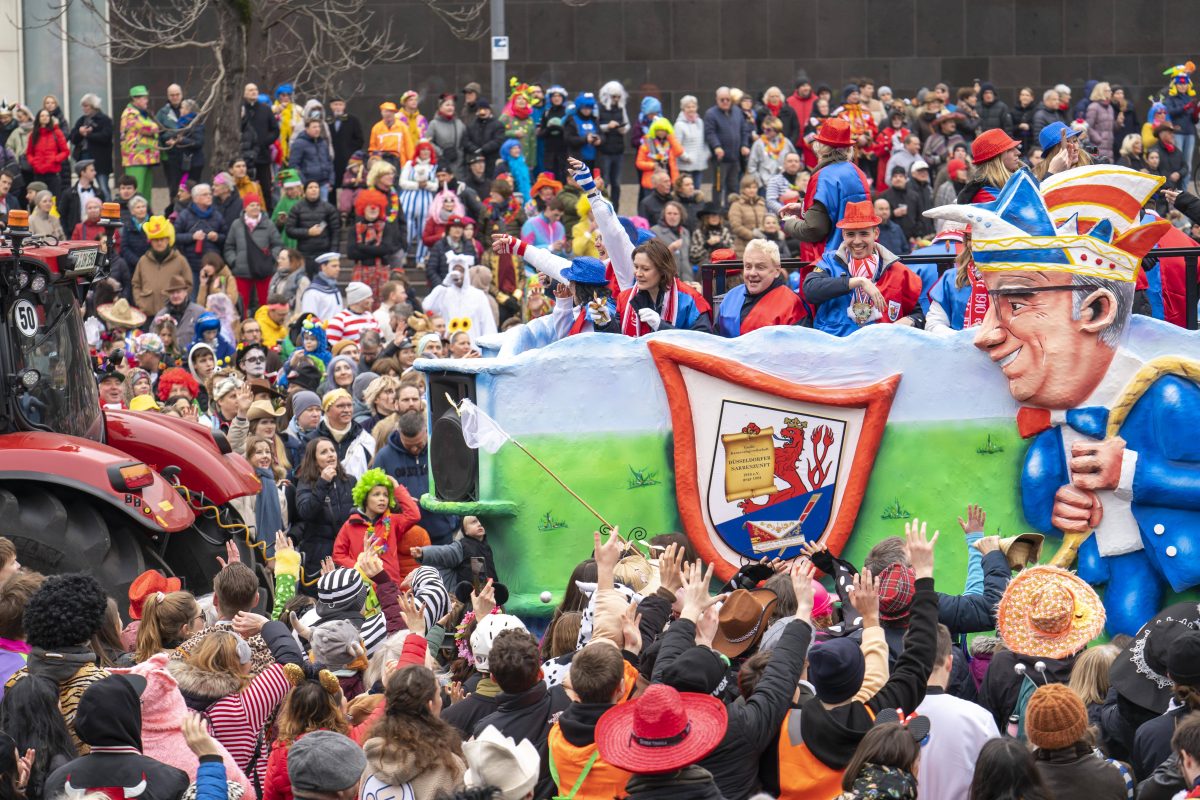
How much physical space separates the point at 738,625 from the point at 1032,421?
10.2 feet

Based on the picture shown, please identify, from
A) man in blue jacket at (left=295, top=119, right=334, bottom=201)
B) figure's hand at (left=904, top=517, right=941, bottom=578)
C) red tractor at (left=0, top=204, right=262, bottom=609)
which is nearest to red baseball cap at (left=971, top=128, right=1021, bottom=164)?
figure's hand at (left=904, top=517, right=941, bottom=578)

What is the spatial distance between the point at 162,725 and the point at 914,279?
556 centimetres

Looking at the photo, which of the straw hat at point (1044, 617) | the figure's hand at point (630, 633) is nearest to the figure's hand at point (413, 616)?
the figure's hand at point (630, 633)

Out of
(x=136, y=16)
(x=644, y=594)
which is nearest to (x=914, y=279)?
(x=644, y=594)

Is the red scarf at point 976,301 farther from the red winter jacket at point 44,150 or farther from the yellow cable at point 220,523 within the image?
the red winter jacket at point 44,150

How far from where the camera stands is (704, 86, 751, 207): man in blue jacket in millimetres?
23094

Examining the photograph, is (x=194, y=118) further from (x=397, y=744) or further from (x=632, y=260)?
(x=397, y=744)

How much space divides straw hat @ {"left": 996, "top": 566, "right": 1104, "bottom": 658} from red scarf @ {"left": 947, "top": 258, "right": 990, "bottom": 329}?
304 centimetres

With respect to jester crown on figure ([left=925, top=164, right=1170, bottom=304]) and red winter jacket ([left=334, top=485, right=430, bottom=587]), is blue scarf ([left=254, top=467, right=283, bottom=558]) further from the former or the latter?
jester crown on figure ([left=925, top=164, right=1170, bottom=304])

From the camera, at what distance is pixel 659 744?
19.1ft

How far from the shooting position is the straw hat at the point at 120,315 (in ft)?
60.0

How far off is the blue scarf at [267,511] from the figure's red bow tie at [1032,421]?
5395 millimetres

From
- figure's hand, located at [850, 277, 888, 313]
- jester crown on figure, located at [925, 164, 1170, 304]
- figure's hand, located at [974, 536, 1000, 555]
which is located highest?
jester crown on figure, located at [925, 164, 1170, 304]

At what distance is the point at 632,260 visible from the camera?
Answer: 1067cm
